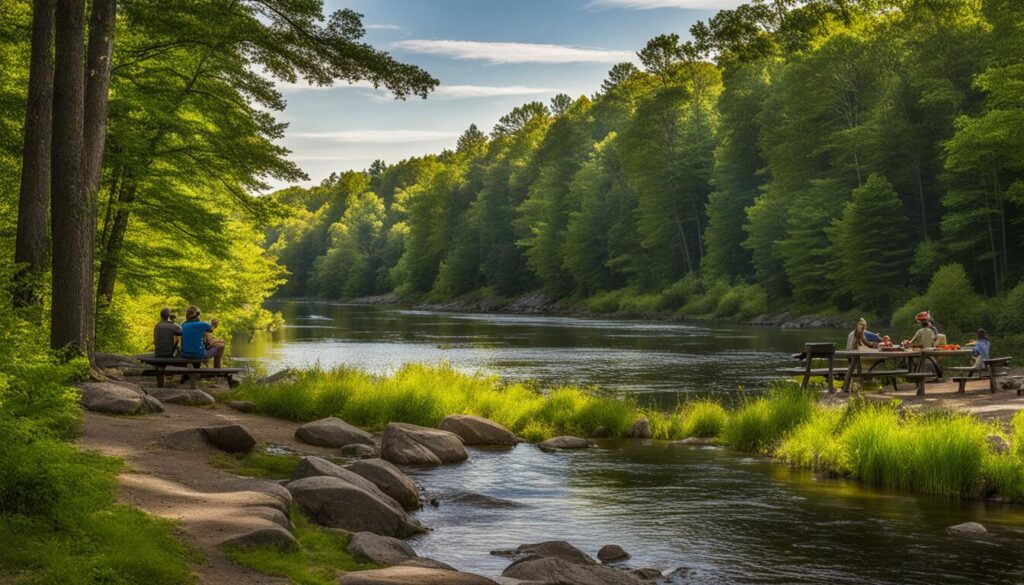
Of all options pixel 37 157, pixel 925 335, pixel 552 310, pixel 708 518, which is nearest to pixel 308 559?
pixel 708 518

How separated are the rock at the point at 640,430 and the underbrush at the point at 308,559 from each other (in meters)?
→ 11.4

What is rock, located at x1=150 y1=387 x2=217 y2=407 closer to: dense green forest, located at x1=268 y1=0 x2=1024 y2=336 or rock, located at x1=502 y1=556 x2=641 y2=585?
dense green forest, located at x1=268 y1=0 x2=1024 y2=336

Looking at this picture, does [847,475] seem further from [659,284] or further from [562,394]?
[659,284]

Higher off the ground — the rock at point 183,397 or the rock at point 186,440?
the rock at point 183,397

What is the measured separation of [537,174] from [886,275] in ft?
182

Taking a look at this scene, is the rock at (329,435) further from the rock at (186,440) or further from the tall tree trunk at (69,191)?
the tall tree trunk at (69,191)

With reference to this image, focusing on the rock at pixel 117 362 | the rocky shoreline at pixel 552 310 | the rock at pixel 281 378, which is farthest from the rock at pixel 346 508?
the rocky shoreline at pixel 552 310

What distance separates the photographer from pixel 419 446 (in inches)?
688

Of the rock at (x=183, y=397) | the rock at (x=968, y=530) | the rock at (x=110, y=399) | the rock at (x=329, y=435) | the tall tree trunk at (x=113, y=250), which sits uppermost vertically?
the tall tree trunk at (x=113, y=250)

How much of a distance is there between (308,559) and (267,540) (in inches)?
16.1

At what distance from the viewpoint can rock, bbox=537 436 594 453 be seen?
19641 millimetres

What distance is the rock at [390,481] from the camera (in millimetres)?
13555

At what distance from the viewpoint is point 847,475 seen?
1652 cm

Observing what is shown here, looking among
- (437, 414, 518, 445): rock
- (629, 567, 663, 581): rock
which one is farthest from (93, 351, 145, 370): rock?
(629, 567, 663, 581): rock
